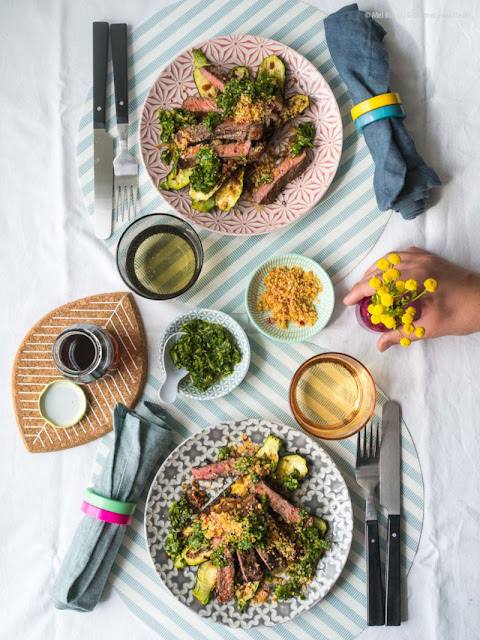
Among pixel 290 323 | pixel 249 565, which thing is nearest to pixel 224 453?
pixel 249 565

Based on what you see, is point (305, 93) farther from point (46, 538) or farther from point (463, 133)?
point (46, 538)

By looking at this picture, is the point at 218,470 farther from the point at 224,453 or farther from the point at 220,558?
the point at 220,558

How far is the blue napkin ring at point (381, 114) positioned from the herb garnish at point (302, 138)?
0.13 meters

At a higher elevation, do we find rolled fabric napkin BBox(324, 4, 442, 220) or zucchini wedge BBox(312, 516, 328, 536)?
rolled fabric napkin BBox(324, 4, 442, 220)

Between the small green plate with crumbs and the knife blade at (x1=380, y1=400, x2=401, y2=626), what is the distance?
320 mm

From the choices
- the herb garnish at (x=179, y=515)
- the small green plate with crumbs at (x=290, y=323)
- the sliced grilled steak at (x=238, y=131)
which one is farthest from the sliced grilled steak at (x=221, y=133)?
the herb garnish at (x=179, y=515)

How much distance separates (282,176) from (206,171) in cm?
19

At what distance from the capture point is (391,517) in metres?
1.43

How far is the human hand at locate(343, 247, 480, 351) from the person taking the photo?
1394 mm

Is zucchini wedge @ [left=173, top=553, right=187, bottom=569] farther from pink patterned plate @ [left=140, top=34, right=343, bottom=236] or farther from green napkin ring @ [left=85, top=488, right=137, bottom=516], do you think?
pink patterned plate @ [left=140, top=34, right=343, bottom=236]

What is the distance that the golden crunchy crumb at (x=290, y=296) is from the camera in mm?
1438

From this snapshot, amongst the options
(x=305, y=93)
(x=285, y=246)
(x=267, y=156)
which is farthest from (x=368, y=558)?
(x=305, y=93)

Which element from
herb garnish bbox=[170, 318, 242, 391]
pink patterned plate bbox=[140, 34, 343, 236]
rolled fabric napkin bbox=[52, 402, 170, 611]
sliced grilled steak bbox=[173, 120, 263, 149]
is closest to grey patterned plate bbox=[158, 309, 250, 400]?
herb garnish bbox=[170, 318, 242, 391]

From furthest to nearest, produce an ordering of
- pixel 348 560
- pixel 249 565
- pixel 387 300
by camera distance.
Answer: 1. pixel 348 560
2. pixel 249 565
3. pixel 387 300
